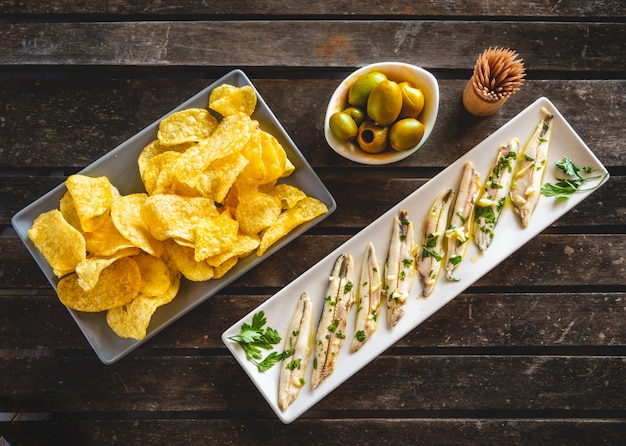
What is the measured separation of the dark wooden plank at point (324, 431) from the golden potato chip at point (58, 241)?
0.57 metres

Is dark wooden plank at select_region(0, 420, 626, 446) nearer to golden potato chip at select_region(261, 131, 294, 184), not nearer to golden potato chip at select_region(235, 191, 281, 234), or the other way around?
golden potato chip at select_region(235, 191, 281, 234)

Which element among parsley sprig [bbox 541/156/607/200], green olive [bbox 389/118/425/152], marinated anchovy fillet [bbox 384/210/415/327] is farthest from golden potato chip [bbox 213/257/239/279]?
parsley sprig [bbox 541/156/607/200]

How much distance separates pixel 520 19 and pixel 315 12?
67cm

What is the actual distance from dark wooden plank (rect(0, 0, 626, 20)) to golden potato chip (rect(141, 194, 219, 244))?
0.67 m

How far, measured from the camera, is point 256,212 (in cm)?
161

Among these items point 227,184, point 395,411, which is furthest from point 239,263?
point 395,411

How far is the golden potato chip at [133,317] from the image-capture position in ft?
5.17

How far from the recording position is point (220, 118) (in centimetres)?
174

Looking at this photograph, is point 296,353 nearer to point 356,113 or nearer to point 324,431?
point 324,431

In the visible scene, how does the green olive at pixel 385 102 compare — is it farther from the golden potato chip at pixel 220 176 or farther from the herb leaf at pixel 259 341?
the herb leaf at pixel 259 341

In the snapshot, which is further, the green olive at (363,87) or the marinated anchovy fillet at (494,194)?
the marinated anchovy fillet at (494,194)

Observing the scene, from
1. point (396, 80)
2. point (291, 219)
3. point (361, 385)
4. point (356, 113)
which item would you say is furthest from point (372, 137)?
point (361, 385)

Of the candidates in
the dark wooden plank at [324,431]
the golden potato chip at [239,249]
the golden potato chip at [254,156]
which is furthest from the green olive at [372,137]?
the dark wooden plank at [324,431]

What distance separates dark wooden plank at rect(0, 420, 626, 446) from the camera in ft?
5.99
